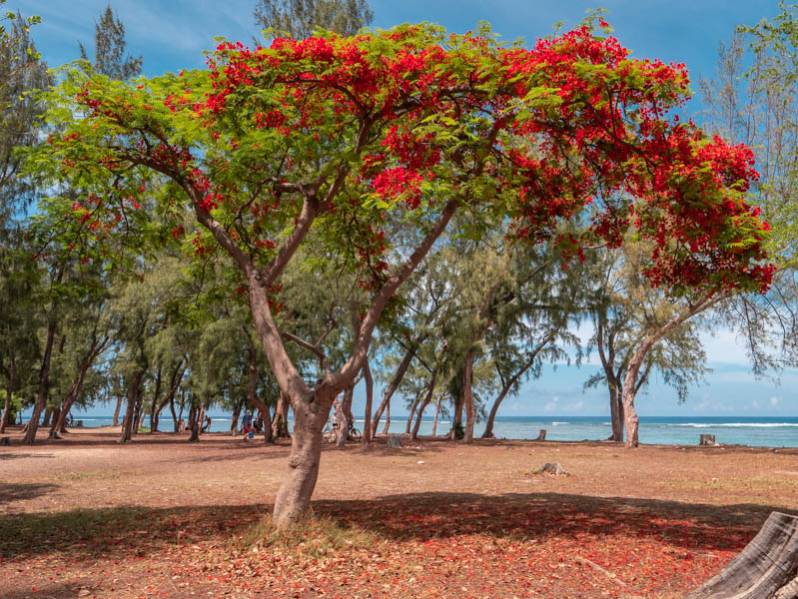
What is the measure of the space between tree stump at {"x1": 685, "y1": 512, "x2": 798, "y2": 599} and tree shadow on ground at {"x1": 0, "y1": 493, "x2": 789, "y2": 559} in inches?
197

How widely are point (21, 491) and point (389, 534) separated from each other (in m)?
9.91

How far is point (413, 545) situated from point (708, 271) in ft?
19.8

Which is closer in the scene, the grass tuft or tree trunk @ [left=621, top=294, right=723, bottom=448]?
the grass tuft

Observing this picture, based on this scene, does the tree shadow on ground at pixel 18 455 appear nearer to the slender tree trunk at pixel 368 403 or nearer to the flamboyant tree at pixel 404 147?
the slender tree trunk at pixel 368 403

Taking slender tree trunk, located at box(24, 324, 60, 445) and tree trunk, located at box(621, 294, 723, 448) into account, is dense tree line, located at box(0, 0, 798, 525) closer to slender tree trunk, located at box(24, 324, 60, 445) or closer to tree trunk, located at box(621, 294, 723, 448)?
tree trunk, located at box(621, 294, 723, 448)

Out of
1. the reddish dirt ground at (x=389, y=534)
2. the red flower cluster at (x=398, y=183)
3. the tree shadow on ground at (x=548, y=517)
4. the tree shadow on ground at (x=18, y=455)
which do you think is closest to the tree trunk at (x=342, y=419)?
the tree shadow on ground at (x=18, y=455)

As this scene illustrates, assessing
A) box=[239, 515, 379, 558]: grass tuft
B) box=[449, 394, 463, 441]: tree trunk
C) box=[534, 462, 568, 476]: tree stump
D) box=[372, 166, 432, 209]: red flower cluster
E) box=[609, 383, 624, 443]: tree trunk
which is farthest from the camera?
box=[449, 394, 463, 441]: tree trunk

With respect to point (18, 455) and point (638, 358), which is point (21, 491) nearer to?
point (18, 455)

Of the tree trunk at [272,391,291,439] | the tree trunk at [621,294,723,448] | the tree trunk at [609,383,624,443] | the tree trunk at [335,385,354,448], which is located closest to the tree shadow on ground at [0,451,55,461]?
the tree trunk at [335,385,354,448]

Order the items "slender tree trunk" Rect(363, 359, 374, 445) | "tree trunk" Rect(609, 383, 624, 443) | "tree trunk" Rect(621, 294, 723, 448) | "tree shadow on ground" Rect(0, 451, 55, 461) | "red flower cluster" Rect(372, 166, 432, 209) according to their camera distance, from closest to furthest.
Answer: "red flower cluster" Rect(372, 166, 432, 209), "tree shadow on ground" Rect(0, 451, 55, 461), "tree trunk" Rect(621, 294, 723, 448), "slender tree trunk" Rect(363, 359, 374, 445), "tree trunk" Rect(609, 383, 624, 443)

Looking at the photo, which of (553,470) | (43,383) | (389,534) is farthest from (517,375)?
(389,534)

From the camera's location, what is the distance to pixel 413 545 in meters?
8.51

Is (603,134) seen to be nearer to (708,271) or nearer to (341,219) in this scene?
(708,271)

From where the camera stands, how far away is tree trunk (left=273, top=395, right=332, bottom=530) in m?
8.90
